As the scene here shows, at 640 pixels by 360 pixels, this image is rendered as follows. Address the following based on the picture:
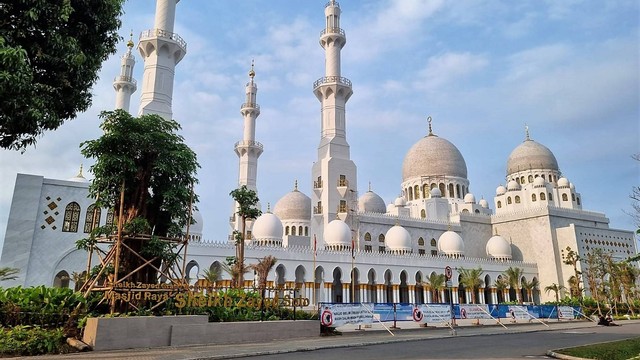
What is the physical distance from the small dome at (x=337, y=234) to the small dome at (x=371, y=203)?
16.4m

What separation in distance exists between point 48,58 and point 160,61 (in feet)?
69.9

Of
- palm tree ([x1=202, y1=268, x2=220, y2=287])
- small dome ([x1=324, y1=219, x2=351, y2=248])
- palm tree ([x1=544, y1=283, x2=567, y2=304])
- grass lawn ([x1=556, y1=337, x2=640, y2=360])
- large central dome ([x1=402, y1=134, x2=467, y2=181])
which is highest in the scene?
large central dome ([x1=402, y1=134, x2=467, y2=181])

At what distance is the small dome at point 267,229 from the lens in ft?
131

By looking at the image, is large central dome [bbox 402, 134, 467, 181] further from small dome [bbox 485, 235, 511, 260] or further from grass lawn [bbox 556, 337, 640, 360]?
grass lawn [bbox 556, 337, 640, 360]

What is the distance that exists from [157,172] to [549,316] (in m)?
26.7

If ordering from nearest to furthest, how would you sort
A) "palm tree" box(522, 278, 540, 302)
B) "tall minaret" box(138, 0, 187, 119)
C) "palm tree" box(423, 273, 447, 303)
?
1. "tall minaret" box(138, 0, 187, 119)
2. "palm tree" box(423, 273, 447, 303)
3. "palm tree" box(522, 278, 540, 302)

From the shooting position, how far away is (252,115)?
159ft

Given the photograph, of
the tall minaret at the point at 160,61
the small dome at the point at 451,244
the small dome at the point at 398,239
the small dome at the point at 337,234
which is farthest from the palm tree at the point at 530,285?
the tall minaret at the point at 160,61

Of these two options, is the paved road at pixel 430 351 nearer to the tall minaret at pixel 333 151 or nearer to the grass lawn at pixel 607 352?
the grass lawn at pixel 607 352

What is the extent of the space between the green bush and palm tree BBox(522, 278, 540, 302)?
44588 mm

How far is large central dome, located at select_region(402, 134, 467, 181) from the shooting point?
5781 centimetres

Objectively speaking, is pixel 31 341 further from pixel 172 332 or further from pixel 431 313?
pixel 431 313

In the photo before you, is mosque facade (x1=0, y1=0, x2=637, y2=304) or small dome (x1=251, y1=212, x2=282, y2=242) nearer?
mosque facade (x1=0, y1=0, x2=637, y2=304)

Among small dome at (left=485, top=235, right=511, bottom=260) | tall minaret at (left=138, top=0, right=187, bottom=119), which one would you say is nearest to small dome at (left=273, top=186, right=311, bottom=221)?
small dome at (left=485, top=235, right=511, bottom=260)
